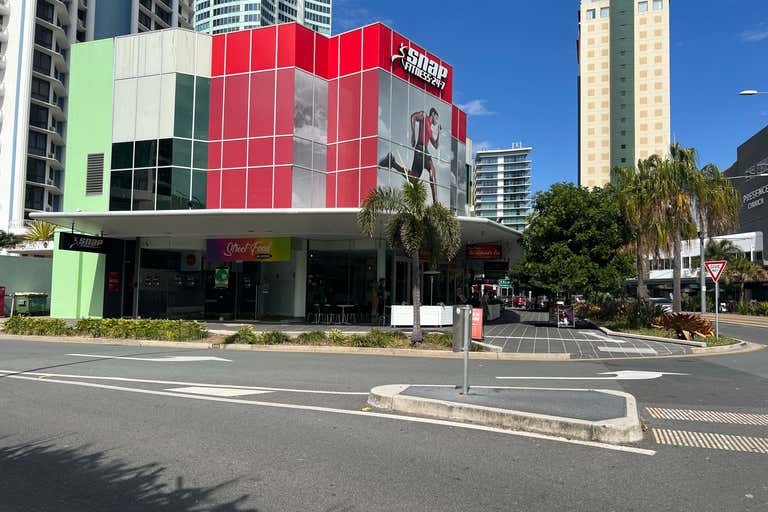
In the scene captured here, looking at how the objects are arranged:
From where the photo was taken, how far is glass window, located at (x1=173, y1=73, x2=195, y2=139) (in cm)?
2752

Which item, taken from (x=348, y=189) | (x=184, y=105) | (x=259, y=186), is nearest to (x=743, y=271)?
(x=348, y=189)

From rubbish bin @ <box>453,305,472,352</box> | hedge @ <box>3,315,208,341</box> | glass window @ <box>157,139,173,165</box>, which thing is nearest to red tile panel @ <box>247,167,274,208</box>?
glass window @ <box>157,139,173,165</box>

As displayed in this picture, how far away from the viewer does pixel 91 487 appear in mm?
4902

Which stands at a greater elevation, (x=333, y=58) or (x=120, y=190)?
(x=333, y=58)

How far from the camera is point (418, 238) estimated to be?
17984 mm

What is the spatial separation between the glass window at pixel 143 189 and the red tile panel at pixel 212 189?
238cm

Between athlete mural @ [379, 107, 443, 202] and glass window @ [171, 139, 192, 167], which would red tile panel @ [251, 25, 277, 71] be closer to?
glass window @ [171, 139, 192, 167]

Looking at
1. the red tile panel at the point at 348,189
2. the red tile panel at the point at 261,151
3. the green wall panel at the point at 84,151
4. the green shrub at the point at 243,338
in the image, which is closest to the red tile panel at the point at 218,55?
the red tile panel at the point at 261,151

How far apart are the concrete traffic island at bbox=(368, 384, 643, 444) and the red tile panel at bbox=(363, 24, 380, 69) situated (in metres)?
21.0

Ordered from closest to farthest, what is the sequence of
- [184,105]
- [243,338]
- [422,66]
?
1. [243,338]
2. [184,105]
3. [422,66]

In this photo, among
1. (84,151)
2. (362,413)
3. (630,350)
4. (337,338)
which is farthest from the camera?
(84,151)

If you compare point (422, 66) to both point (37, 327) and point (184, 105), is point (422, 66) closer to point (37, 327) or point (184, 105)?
point (184, 105)

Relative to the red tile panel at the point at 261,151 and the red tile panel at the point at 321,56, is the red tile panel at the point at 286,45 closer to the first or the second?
the red tile panel at the point at 321,56

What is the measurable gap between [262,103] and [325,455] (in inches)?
942
